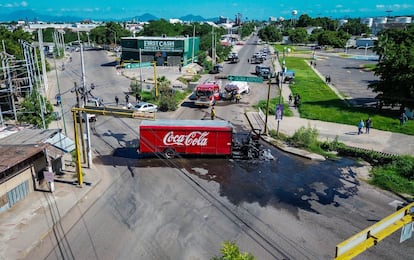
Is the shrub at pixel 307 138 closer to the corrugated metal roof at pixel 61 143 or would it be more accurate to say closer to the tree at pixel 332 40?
the corrugated metal roof at pixel 61 143

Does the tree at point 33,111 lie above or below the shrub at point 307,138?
above

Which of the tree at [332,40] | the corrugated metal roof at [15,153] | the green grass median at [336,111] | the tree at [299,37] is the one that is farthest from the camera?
the tree at [299,37]

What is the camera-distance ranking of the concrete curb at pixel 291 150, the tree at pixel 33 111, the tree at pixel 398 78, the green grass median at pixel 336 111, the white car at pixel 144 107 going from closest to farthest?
the concrete curb at pixel 291 150 < the tree at pixel 33 111 < the tree at pixel 398 78 < the green grass median at pixel 336 111 < the white car at pixel 144 107

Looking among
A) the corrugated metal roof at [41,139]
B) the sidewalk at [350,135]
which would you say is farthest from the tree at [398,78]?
the corrugated metal roof at [41,139]

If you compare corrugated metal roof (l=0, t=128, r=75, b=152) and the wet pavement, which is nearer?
the wet pavement

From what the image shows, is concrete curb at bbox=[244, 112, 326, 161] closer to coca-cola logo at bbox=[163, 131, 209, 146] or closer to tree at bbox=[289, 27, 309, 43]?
coca-cola logo at bbox=[163, 131, 209, 146]

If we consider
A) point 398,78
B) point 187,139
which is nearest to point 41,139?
point 187,139

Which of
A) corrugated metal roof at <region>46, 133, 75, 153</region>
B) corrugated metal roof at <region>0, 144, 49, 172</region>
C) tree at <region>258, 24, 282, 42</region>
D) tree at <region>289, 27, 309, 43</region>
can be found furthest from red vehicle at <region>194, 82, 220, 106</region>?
tree at <region>258, 24, 282, 42</region>

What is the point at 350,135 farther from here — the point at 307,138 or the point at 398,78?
the point at 398,78
